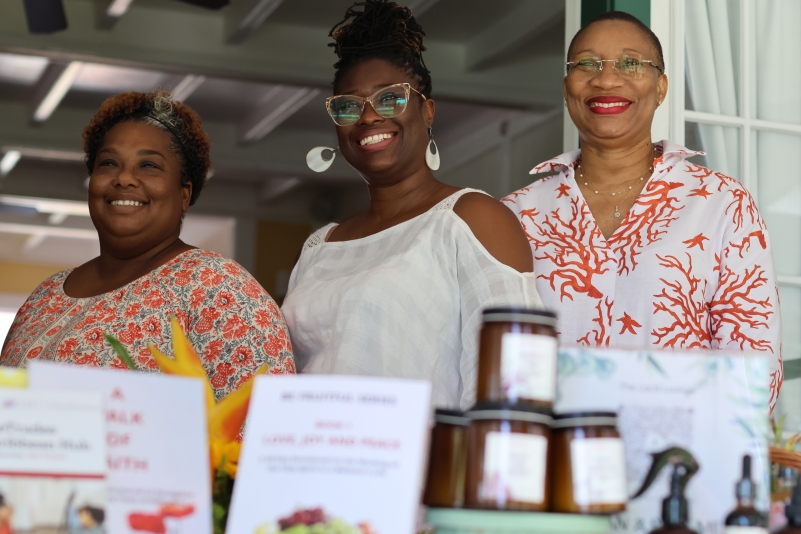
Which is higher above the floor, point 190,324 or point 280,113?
point 280,113

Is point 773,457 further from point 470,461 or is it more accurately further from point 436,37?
point 436,37

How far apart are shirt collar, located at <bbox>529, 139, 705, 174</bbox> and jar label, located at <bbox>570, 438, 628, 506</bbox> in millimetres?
1321

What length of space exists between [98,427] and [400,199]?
134cm

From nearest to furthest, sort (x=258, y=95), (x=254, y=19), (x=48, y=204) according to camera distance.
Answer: (x=254, y=19) → (x=258, y=95) → (x=48, y=204)

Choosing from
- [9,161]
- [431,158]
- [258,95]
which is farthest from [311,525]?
[9,161]

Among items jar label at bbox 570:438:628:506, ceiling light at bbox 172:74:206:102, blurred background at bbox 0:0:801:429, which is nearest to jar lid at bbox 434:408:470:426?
jar label at bbox 570:438:628:506

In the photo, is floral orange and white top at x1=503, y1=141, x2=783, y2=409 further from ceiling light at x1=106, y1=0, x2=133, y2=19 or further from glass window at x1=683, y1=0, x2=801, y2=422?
ceiling light at x1=106, y1=0, x2=133, y2=19

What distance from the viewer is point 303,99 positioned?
287 inches

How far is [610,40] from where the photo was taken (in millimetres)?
2215

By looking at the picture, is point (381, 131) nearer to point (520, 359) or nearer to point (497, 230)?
point (497, 230)

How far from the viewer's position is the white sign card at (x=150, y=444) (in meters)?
1.00

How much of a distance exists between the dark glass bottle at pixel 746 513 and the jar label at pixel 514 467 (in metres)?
0.21

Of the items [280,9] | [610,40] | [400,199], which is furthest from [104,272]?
[280,9]

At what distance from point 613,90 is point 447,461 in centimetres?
136
